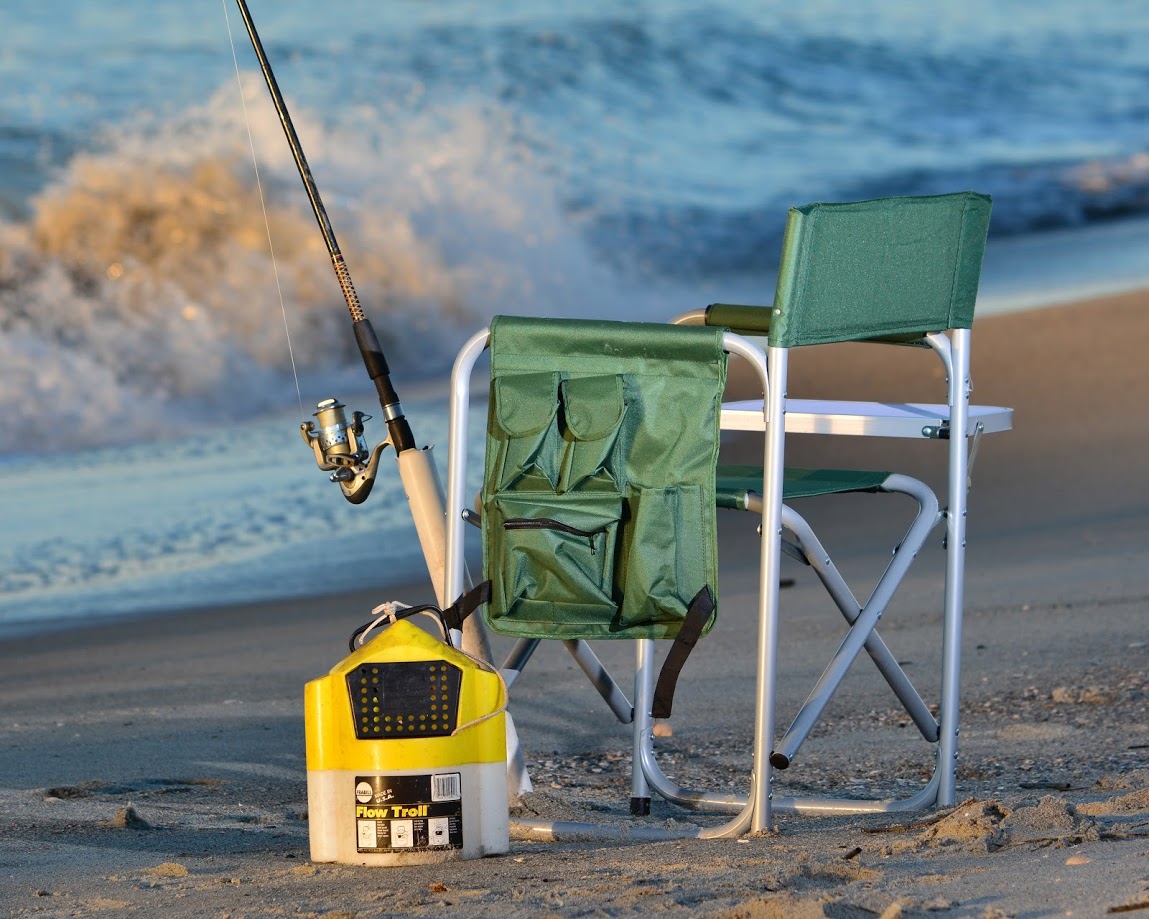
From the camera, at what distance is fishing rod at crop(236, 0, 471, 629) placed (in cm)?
348

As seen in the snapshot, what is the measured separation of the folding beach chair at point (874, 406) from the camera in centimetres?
307

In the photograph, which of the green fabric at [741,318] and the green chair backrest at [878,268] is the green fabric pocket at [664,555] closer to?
the green chair backrest at [878,268]

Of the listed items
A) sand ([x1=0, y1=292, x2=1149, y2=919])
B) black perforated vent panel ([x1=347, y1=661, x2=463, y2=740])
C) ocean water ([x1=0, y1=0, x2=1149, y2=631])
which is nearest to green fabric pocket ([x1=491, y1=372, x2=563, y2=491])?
black perforated vent panel ([x1=347, y1=661, x2=463, y2=740])

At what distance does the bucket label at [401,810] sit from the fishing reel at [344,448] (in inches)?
31.1

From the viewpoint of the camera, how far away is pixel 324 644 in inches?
211

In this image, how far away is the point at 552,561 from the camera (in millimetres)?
3143

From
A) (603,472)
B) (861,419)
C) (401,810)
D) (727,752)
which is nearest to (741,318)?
(861,419)

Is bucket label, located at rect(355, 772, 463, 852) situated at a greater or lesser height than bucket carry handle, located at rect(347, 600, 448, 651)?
lesser

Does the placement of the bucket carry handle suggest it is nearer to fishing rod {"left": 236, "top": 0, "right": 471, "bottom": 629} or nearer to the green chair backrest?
fishing rod {"left": 236, "top": 0, "right": 471, "bottom": 629}

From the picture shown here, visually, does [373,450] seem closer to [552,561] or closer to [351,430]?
[351,430]

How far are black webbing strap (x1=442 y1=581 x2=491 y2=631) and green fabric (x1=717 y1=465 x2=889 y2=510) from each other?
1.51 feet

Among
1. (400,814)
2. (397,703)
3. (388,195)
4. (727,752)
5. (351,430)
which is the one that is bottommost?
(727,752)

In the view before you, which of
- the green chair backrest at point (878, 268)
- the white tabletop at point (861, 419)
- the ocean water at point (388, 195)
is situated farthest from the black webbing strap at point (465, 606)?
the ocean water at point (388, 195)

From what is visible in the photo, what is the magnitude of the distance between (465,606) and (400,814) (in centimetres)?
40
